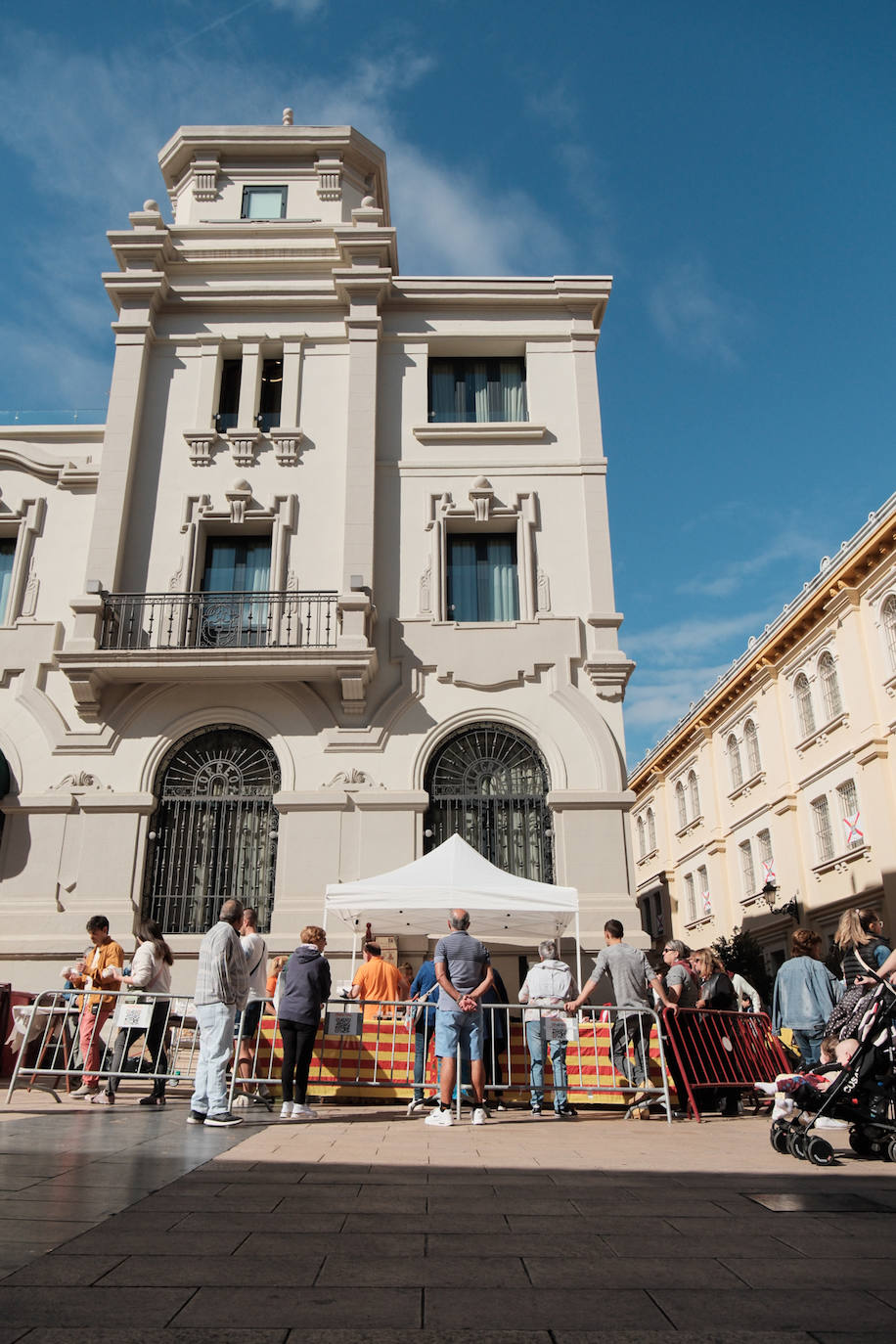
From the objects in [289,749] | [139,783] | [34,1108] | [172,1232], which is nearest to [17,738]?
[139,783]

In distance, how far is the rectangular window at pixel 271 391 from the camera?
18.3 m

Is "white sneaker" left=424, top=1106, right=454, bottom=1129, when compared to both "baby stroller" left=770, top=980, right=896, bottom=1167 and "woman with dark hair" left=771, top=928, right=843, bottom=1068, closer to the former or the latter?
"baby stroller" left=770, top=980, right=896, bottom=1167

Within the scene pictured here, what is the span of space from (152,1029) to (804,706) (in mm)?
23717

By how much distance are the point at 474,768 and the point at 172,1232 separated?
12054mm

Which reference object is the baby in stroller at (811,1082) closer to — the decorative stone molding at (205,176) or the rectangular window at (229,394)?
the rectangular window at (229,394)

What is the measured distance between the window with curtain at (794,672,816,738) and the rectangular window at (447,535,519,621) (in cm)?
1489

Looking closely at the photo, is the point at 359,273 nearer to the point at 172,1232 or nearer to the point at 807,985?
the point at 807,985

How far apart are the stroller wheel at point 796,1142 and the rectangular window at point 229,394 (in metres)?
15.0

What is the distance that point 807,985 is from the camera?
32.2ft

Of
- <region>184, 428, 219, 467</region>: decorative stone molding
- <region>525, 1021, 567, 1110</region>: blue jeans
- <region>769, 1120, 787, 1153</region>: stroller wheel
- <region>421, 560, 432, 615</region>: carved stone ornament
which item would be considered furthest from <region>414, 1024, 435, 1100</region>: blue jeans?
<region>184, 428, 219, 467</region>: decorative stone molding

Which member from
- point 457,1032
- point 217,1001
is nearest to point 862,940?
point 457,1032

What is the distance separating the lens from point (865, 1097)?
6141mm

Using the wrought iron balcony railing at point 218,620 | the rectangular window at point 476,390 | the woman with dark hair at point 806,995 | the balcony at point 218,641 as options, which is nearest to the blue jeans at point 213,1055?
the woman with dark hair at point 806,995

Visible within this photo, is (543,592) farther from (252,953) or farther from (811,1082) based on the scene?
(811,1082)
